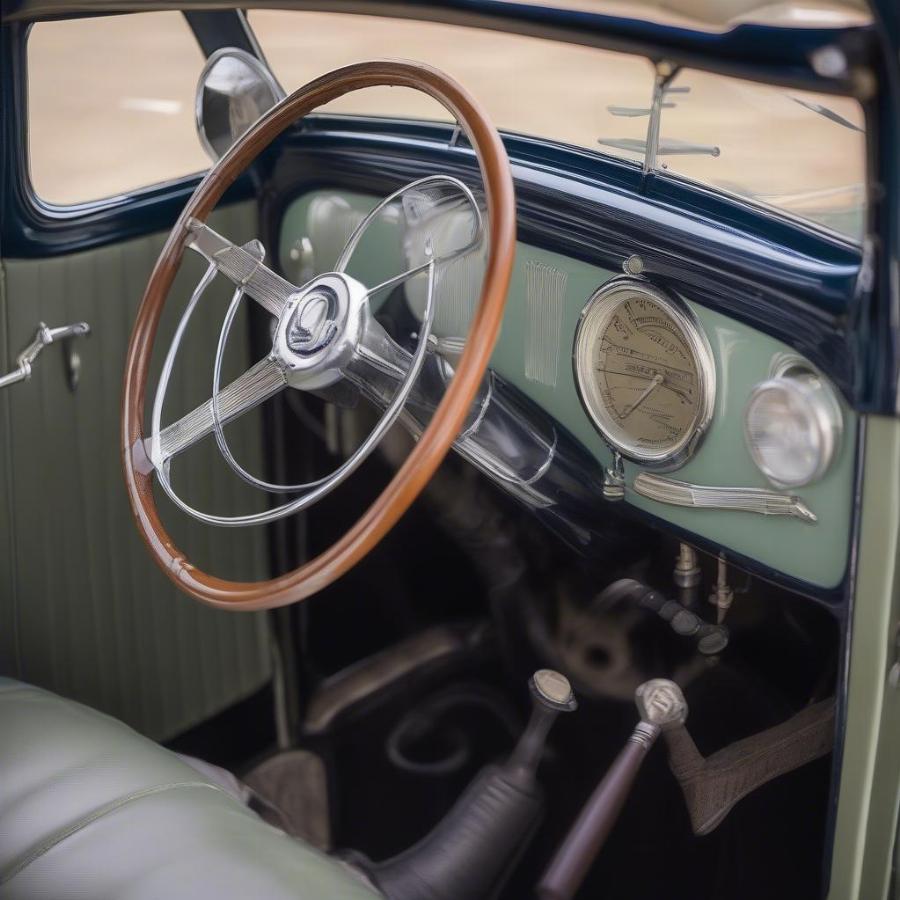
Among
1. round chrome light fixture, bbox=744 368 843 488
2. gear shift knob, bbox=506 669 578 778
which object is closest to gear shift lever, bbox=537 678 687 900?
gear shift knob, bbox=506 669 578 778

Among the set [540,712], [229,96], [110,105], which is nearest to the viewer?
[540,712]

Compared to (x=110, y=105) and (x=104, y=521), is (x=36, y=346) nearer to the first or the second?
(x=104, y=521)

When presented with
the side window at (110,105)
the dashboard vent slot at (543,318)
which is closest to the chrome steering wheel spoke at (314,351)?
the dashboard vent slot at (543,318)

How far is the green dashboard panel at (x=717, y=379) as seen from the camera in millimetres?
1187

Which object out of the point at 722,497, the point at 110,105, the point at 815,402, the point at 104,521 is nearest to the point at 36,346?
the point at 104,521

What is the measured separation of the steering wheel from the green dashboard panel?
0.14 m

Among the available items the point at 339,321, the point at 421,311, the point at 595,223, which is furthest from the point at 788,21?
the point at 421,311

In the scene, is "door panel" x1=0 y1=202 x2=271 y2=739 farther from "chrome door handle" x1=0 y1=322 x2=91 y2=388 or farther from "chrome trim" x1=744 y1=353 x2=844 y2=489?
"chrome trim" x1=744 y1=353 x2=844 y2=489

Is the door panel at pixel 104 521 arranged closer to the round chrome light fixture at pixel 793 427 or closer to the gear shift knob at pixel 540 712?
the gear shift knob at pixel 540 712

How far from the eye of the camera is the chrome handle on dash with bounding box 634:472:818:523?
1210 millimetres

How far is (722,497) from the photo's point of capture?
129 centimetres

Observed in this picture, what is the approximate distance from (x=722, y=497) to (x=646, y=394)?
157mm

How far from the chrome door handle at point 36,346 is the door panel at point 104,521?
2 centimetres

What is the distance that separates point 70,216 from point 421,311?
597 mm
